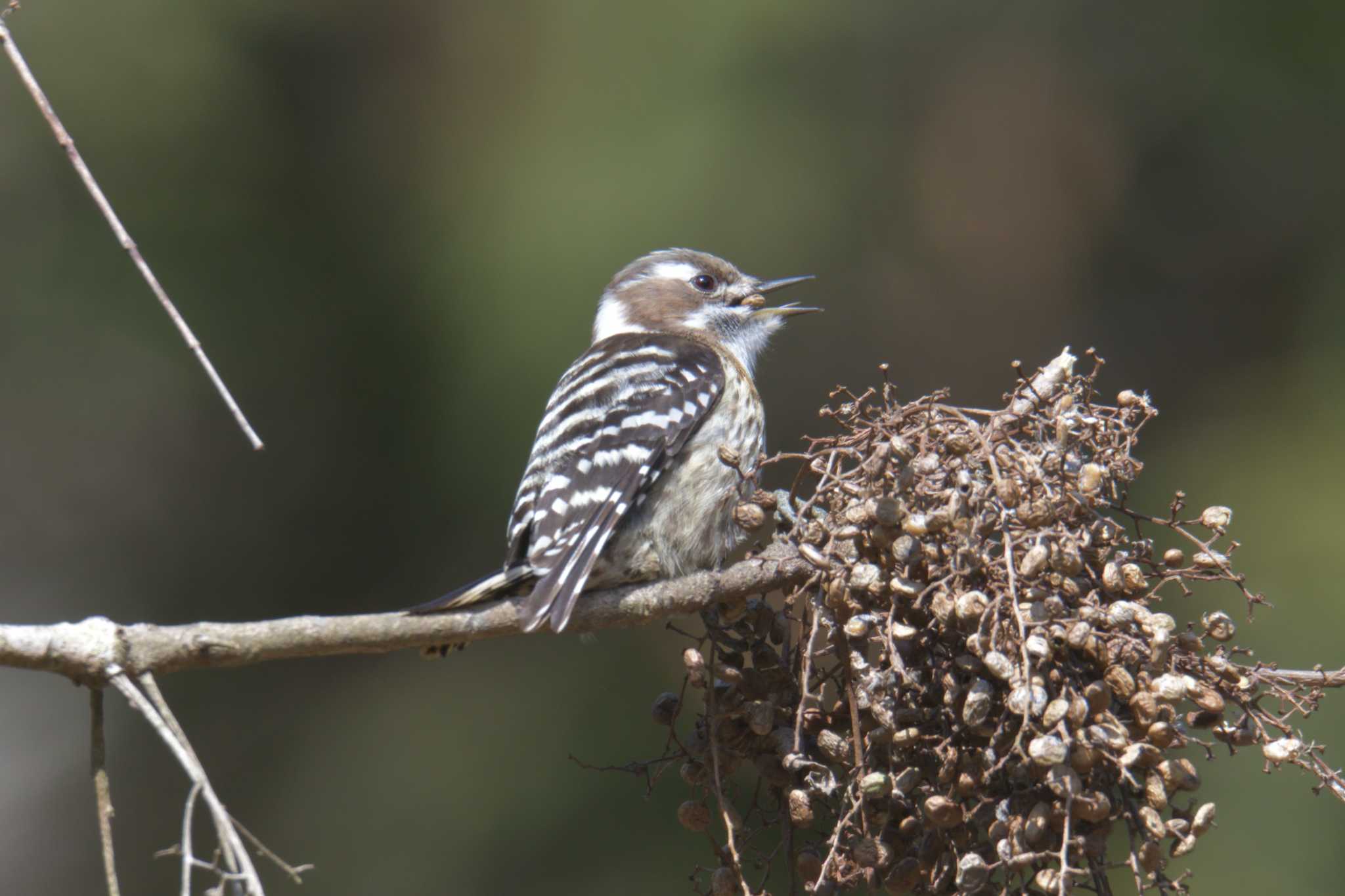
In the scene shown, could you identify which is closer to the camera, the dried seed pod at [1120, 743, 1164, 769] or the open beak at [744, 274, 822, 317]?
the dried seed pod at [1120, 743, 1164, 769]

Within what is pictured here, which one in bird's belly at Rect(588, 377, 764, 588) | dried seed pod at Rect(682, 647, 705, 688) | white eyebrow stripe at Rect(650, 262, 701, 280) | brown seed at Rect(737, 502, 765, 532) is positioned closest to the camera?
dried seed pod at Rect(682, 647, 705, 688)

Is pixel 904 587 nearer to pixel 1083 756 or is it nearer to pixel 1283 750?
pixel 1083 756

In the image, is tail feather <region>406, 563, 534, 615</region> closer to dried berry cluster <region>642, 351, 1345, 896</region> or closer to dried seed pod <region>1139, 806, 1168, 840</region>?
dried berry cluster <region>642, 351, 1345, 896</region>

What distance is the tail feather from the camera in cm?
228

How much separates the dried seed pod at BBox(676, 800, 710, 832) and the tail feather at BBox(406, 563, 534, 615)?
509mm

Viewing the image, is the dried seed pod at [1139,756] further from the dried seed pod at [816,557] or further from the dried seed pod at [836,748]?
the dried seed pod at [816,557]

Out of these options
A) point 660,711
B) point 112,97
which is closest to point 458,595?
point 660,711

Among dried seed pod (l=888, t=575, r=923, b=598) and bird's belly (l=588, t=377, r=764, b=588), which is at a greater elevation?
dried seed pod (l=888, t=575, r=923, b=598)

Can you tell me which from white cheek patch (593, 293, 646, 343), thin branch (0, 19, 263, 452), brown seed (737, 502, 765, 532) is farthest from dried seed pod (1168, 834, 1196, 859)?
white cheek patch (593, 293, 646, 343)

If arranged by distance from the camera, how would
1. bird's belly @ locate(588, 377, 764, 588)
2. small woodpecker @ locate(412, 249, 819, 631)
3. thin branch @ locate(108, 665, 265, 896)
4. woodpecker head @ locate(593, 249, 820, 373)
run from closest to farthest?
thin branch @ locate(108, 665, 265, 896) < small woodpecker @ locate(412, 249, 819, 631) < bird's belly @ locate(588, 377, 764, 588) < woodpecker head @ locate(593, 249, 820, 373)

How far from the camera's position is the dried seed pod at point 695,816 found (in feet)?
7.69

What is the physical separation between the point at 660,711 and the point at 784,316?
1.89 metres

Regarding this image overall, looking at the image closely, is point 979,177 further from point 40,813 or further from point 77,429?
point 40,813

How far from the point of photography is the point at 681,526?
3125 millimetres
